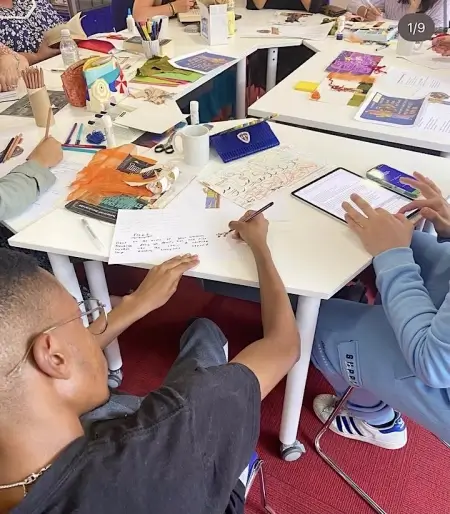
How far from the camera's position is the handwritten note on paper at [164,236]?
1179 mm

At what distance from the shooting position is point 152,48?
219 cm

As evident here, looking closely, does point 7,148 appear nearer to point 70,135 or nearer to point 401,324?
point 70,135

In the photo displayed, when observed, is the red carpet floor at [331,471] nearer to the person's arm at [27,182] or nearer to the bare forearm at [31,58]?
the person's arm at [27,182]

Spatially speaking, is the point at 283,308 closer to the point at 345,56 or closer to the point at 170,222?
the point at 170,222

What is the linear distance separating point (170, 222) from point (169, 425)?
0.67m

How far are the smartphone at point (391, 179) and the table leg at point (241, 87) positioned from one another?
117 cm

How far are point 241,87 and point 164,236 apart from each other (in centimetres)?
152

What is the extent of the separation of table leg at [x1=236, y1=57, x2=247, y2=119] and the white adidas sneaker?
1.62m

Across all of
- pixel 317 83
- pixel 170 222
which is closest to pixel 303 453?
pixel 170 222

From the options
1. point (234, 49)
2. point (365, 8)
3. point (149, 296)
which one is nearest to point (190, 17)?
point (234, 49)

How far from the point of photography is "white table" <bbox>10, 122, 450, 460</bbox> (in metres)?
1.12

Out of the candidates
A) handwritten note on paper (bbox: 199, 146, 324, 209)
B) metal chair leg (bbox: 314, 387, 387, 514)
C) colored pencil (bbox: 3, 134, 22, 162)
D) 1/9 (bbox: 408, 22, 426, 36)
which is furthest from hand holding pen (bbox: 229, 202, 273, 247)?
1/9 (bbox: 408, 22, 426, 36)

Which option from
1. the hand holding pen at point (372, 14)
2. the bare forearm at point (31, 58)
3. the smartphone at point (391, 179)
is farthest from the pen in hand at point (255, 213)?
the hand holding pen at point (372, 14)

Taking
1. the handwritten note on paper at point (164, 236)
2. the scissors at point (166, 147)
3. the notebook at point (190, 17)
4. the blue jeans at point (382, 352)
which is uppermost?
the notebook at point (190, 17)
